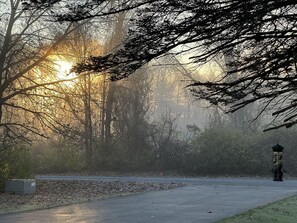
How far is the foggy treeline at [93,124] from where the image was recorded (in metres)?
21.1

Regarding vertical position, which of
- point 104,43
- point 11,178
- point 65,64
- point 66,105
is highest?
point 104,43

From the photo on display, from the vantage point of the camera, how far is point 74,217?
13.3 metres

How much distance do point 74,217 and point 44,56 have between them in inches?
360

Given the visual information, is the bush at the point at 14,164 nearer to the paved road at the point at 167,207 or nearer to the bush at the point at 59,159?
the paved road at the point at 167,207

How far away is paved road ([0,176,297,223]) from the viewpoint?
12.9 metres

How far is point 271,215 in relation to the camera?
1334 centimetres

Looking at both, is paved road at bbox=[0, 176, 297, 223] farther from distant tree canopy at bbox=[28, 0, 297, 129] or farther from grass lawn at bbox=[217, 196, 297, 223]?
distant tree canopy at bbox=[28, 0, 297, 129]

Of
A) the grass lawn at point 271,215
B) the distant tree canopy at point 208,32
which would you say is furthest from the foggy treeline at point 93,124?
the distant tree canopy at point 208,32

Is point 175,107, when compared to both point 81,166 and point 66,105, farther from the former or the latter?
point 66,105

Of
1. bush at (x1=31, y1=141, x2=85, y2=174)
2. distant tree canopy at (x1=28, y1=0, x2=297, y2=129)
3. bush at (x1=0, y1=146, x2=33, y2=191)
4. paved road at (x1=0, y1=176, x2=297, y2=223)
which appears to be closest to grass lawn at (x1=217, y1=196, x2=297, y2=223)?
paved road at (x1=0, y1=176, x2=297, y2=223)

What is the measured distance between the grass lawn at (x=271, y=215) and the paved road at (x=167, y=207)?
47 centimetres

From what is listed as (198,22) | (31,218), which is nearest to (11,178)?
(31,218)

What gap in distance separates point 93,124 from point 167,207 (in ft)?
76.1

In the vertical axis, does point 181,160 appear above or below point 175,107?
below
